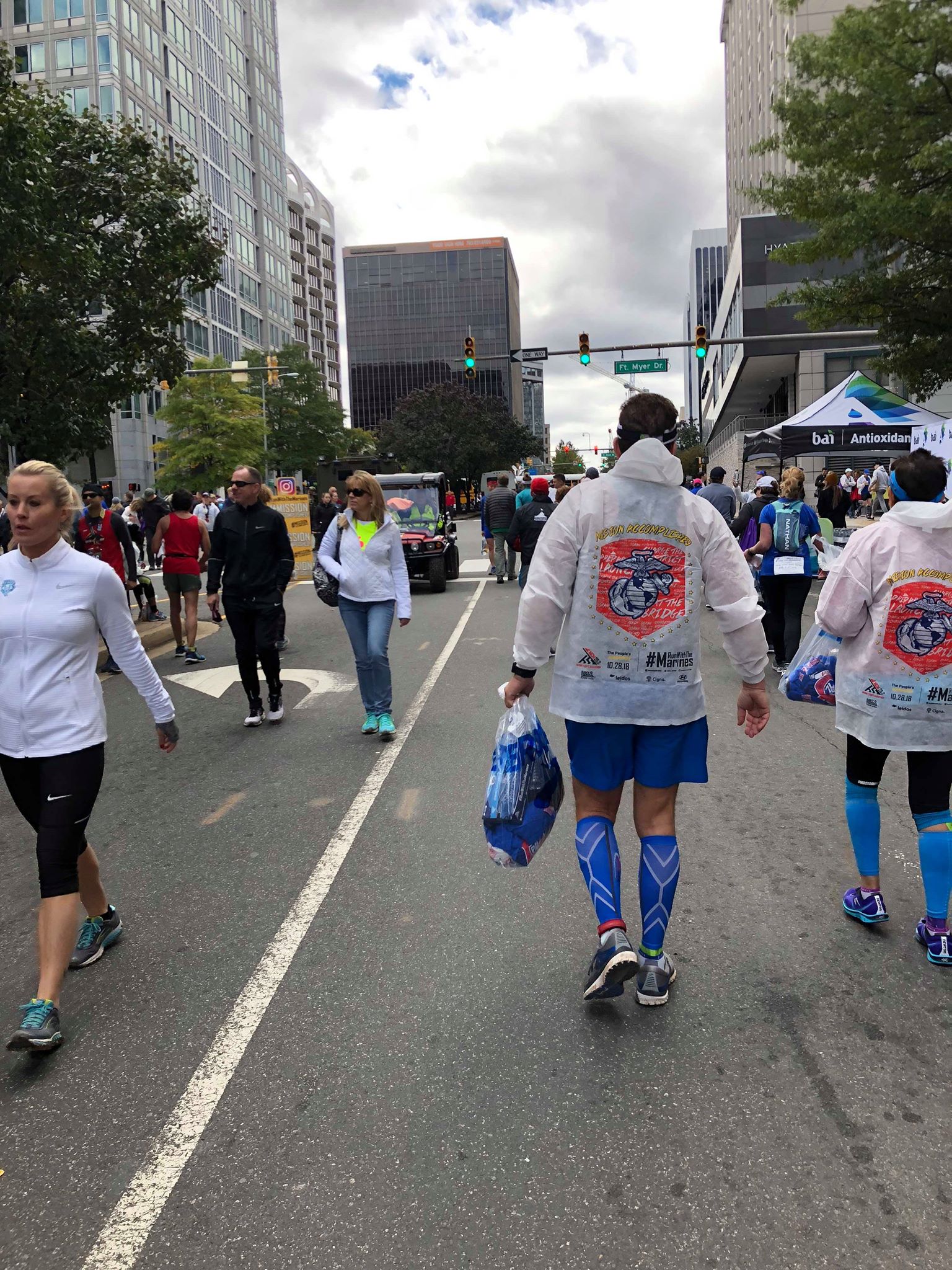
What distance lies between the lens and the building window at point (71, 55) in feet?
181

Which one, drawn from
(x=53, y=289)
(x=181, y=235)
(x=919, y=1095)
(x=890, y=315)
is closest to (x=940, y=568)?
(x=919, y=1095)

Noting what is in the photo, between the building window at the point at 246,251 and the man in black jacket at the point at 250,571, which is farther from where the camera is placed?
the building window at the point at 246,251

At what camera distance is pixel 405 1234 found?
2359 mm

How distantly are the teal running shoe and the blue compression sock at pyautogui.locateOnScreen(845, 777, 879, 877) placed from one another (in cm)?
293

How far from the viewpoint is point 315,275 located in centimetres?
11594

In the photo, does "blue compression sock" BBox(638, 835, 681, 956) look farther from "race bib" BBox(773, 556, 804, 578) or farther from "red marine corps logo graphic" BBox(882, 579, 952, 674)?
"race bib" BBox(773, 556, 804, 578)

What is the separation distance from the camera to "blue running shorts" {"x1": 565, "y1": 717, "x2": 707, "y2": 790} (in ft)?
11.3

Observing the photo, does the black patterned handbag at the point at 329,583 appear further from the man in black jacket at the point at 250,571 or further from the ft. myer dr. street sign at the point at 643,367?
the ft. myer dr. street sign at the point at 643,367

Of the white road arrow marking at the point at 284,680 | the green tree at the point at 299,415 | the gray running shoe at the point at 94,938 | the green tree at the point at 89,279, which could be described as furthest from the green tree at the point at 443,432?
the gray running shoe at the point at 94,938

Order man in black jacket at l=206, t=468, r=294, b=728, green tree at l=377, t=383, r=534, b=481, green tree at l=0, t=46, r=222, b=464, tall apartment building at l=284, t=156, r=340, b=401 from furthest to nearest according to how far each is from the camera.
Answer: tall apartment building at l=284, t=156, r=340, b=401 → green tree at l=377, t=383, r=534, b=481 → green tree at l=0, t=46, r=222, b=464 → man in black jacket at l=206, t=468, r=294, b=728

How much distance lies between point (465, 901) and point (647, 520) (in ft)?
6.33

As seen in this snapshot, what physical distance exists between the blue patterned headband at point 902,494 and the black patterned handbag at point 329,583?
177 inches

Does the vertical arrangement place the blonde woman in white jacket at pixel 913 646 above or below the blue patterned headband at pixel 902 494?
below

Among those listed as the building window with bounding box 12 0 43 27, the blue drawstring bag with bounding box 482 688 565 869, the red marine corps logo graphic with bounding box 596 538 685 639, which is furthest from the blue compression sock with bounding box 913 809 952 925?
the building window with bounding box 12 0 43 27
